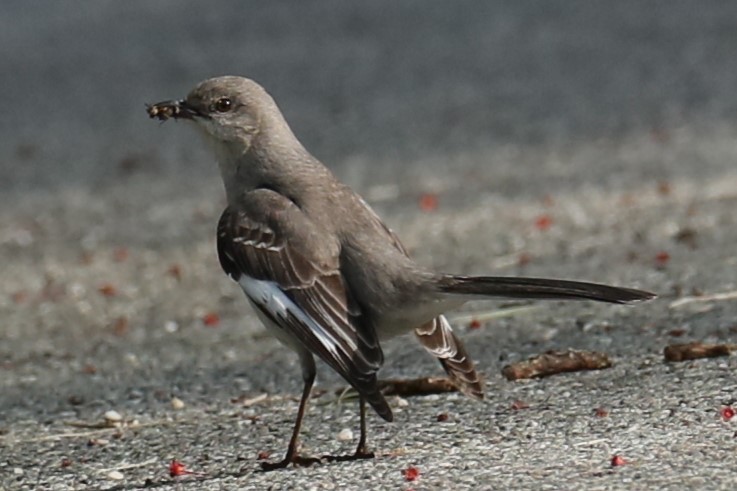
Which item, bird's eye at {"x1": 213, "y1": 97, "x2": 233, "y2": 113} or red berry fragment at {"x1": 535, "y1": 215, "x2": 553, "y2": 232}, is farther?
red berry fragment at {"x1": 535, "y1": 215, "x2": 553, "y2": 232}

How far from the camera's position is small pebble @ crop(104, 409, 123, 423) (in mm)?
6527

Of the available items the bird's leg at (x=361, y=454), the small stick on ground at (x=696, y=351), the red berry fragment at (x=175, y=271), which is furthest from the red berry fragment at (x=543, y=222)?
the bird's leg at (x=361, y=454)

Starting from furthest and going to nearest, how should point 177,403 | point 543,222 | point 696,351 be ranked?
point 543,222
point 177,403
point 696,351

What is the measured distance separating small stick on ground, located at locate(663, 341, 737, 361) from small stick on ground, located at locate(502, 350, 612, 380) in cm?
27

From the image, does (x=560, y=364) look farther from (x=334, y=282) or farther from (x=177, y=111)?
(x=177, y=111)

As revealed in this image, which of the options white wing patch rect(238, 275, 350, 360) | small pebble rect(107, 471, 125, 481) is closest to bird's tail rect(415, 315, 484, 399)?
white wing patch rect(238, 275, 350, 360)

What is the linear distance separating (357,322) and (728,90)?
26.1 feet

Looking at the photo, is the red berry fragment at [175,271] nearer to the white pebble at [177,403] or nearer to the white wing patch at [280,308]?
the white pebble at [177,403]

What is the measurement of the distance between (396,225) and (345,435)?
4.23 m

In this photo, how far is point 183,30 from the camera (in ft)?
51.4

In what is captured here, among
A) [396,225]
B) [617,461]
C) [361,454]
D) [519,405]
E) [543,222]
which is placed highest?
[396,225]

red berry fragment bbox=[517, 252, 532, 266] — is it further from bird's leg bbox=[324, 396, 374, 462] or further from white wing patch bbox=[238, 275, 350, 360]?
bird's leg bbox=[324, 396, 374, 462]

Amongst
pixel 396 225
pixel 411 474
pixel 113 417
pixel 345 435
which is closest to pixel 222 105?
pixel 113 417

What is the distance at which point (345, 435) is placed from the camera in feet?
19.8
